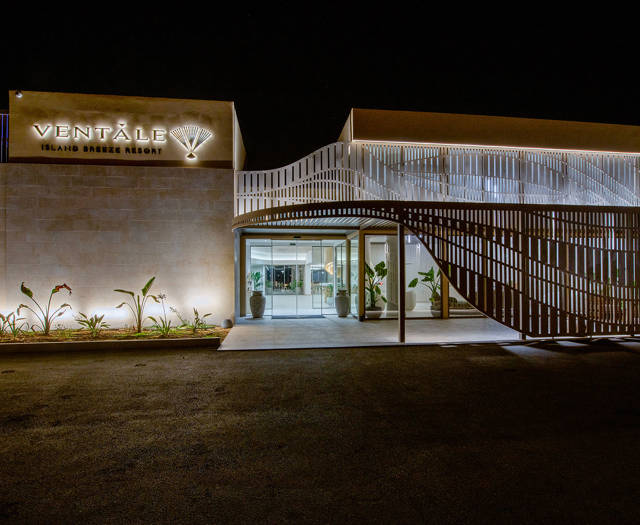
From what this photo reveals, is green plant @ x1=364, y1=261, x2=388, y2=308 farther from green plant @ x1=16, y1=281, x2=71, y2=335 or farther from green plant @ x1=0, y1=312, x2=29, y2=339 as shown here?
green plant @ x1=0, y1=312, x2=29, y2=339

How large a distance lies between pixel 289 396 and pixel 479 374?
11.7 ft

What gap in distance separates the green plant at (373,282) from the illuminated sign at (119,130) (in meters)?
6.37

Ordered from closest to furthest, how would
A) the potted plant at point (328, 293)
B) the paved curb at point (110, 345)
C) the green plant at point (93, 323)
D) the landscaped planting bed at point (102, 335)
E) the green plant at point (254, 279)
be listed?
the paved curb at point (110, 345) → the landscaped planting bed at point (102, 335) → the green plant at point (93, 323) → the green plant at point (254, 279) → the potted plant at point (328, 293)

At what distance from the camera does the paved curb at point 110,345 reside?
9.38 metres

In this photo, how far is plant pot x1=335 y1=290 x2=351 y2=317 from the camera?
15.5 meters

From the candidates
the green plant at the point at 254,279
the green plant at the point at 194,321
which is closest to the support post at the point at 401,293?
the green plant at the point at 194,321

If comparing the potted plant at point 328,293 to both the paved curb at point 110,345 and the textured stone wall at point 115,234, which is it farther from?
the paved curb at point 110,345

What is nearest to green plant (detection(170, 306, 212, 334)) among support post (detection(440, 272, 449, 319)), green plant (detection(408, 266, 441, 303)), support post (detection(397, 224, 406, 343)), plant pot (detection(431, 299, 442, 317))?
support post (detection(397, 224, 406, 343))

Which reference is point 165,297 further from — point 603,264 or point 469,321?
point 603,264

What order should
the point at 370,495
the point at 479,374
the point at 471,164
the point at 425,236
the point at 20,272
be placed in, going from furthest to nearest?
the point at 471,164, the point at 20,272, the point at 425,236, the point at 479,374, the point at 370,495

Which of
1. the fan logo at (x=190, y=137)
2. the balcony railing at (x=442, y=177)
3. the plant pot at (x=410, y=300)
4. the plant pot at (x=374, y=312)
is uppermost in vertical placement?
the fan logo at (x=190, y=137)

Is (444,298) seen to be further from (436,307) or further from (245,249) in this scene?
(245,249)

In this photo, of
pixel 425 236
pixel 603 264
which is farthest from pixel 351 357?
pixel 603 264

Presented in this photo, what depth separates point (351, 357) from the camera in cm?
866
